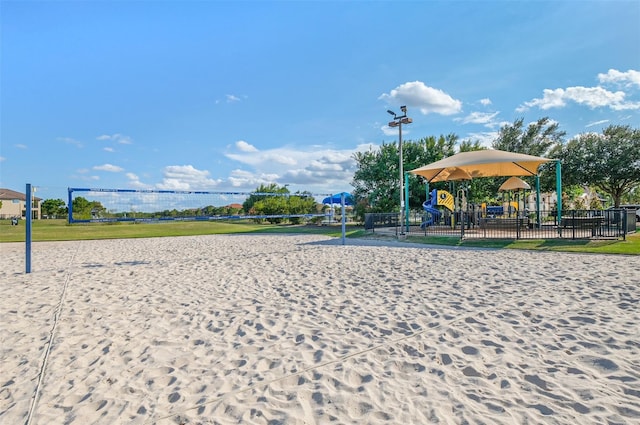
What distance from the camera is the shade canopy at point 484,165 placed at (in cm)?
1366

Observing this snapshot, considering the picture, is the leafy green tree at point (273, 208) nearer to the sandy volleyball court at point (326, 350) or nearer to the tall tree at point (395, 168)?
the tall tree at point (395, 168)

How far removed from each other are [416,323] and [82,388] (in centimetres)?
323

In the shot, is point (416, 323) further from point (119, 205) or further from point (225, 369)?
point (119, 205)

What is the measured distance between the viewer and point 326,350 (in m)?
3.24

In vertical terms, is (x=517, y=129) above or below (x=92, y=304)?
above

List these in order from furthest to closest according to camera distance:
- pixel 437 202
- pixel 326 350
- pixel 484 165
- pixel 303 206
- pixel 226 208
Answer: pixel 303 206 < pixel 226 208 < pixel 437 202 < pixel 484 165 < pixel 326 350

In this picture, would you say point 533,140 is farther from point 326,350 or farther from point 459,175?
point 326,350

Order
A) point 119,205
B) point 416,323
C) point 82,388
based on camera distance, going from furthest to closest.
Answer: point 119,205 < point 416,323 < point 82,388

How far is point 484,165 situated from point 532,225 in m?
3.41

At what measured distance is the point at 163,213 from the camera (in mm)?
11602

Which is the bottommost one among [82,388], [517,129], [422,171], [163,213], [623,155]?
[82,388]

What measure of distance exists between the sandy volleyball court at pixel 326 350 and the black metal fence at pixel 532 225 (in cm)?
554

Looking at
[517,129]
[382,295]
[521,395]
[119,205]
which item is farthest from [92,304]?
[517,129]

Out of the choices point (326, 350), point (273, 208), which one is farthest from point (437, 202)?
point (273, 208)
